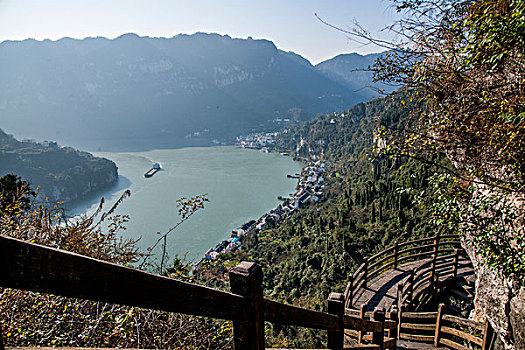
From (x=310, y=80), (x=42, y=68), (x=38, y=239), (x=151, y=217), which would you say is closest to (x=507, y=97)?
(x=38, y=239)

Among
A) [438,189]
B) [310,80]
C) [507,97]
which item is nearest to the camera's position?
[507,97]

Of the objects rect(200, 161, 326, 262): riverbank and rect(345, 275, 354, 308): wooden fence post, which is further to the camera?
rect(200, 161, 326, 262): riverbank

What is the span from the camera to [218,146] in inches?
3684

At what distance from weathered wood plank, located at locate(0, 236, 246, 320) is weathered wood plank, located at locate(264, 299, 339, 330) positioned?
11.7 inches

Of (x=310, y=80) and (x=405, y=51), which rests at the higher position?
(x=310, y=80)

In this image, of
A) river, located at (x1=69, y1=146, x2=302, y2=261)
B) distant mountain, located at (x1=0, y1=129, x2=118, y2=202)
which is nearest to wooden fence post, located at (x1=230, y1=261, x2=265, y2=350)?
river, located at (x1=69, y1=146, x2=302, y2=261)

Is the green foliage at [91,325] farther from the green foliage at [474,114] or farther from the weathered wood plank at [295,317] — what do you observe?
the green foliage at [474,114]

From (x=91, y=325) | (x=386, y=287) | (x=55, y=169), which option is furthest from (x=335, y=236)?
(x=55, y=169)

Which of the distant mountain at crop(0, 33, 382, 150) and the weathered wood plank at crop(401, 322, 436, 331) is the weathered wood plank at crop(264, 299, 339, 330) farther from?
the distant mountain at crop(0, 33, 382, 150)

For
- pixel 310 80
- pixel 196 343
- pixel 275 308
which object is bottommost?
pixel 196 343

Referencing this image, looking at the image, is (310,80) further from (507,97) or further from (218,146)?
(507,97)

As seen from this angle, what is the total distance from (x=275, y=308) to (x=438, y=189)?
2.90 metres

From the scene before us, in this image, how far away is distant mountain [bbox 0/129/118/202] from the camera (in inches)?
1650

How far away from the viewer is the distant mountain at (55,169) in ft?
137
